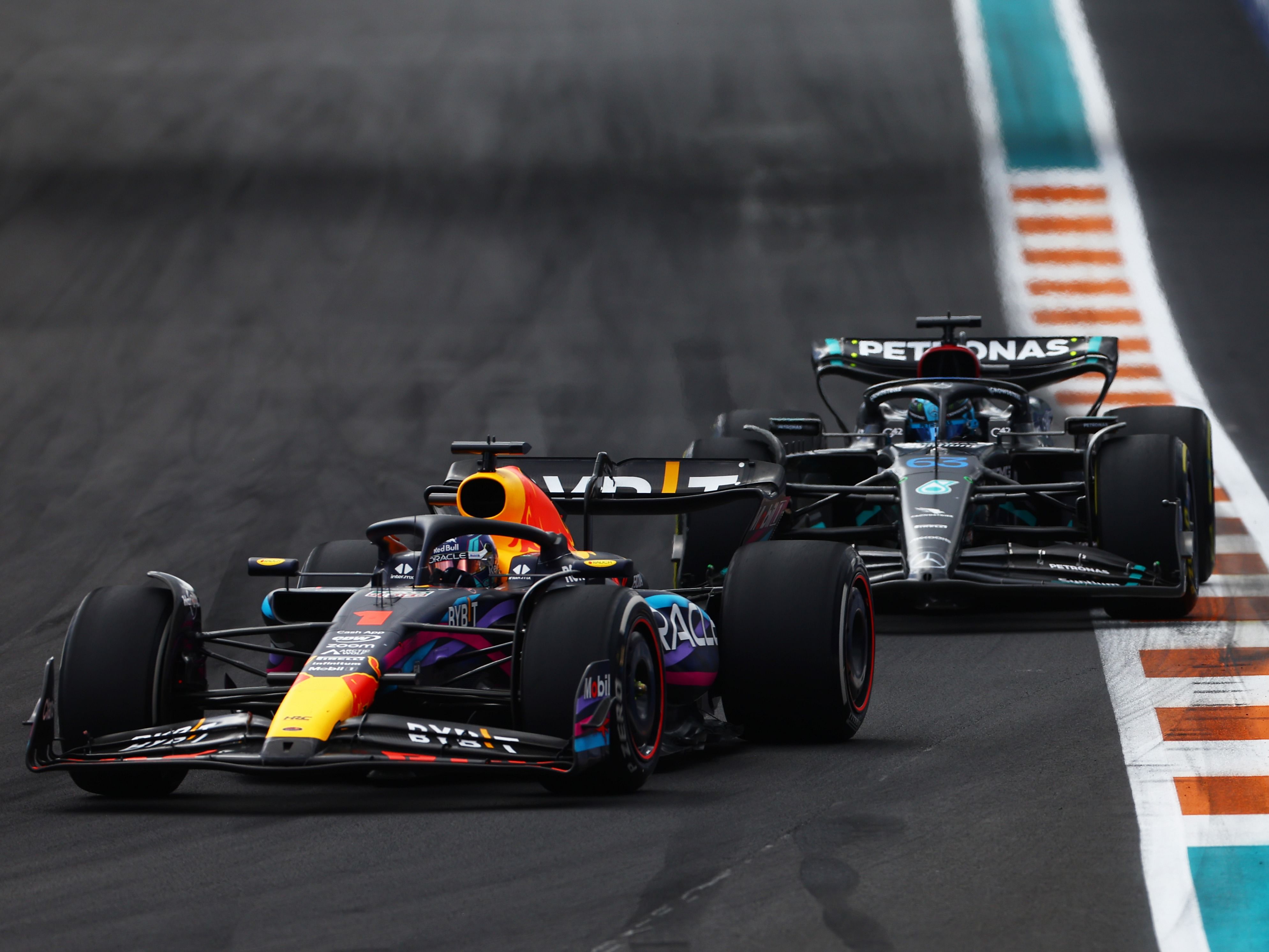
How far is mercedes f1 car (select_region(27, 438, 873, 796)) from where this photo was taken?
6746 millimetres

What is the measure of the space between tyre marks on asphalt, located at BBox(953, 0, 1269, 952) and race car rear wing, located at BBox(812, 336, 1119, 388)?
1985mm

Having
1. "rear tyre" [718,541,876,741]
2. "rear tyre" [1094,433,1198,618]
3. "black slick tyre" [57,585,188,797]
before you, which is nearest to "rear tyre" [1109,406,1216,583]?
"rear tyre" [1094,433,1198,618]

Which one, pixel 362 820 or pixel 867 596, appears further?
pixel 867 596

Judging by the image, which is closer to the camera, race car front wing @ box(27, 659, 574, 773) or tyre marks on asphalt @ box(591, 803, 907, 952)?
tyre marks on asphalt @ box(591, 803, 907, 952)

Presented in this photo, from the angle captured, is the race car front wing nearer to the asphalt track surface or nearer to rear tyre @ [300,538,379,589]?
the asphalt track surface

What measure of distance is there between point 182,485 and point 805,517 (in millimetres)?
6063

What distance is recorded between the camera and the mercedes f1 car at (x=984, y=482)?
11922mm

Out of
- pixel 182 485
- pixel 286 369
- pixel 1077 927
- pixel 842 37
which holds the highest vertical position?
pixel 842 37

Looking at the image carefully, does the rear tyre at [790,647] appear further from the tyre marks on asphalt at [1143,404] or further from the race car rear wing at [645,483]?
the tyre marks on asphalt at [1143,404]

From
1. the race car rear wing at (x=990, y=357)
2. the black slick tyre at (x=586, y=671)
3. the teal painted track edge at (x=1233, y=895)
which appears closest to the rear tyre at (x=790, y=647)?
the black slick tyre at (x=586, y=671)

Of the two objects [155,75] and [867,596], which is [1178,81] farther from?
[867,596]

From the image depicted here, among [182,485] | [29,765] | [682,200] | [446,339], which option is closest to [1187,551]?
[29,765]

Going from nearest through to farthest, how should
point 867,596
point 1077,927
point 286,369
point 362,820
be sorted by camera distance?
1. point 1077,927
2. point 362,820
3. point 867,596
4. point 286,369

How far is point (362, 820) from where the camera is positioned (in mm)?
6637
